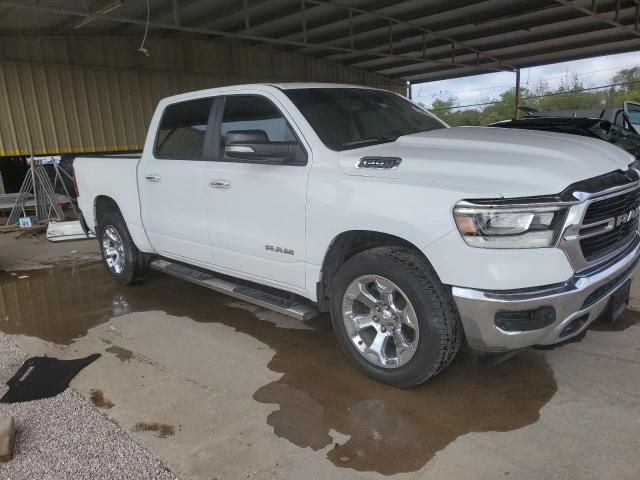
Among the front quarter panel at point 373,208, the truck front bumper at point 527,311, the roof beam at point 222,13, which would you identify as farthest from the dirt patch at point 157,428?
the roof beam at point 222,13

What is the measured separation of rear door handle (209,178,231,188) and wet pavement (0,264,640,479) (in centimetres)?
130

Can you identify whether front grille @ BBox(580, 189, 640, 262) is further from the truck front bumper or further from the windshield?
the windshield

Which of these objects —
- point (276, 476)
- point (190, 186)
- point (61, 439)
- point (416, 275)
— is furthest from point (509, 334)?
point (190, 186)

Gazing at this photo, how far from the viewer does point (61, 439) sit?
9.72 ft

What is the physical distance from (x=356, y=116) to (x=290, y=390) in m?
2.10

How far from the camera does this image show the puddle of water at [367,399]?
2801 mm

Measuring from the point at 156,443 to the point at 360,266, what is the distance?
1580 millimetres

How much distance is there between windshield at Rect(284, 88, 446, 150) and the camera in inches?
145

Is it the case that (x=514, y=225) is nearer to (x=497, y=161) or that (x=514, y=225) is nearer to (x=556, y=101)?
(x=497, y=161)

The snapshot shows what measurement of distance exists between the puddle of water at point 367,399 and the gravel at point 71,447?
0.23 m

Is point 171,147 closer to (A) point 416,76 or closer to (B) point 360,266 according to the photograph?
(B) point 360,266

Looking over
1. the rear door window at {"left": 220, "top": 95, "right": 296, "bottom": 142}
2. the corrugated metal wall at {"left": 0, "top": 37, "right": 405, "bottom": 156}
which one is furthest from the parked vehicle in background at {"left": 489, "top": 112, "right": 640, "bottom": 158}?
the corrugated metal wall at {"left": 0, "top": 37, "right": 405, "bottom": 156}

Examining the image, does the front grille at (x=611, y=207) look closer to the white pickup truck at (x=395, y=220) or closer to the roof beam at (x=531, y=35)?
the white pickup truck at (x=395, y=220)

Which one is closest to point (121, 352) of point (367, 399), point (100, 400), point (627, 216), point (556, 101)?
point (100, 400)
